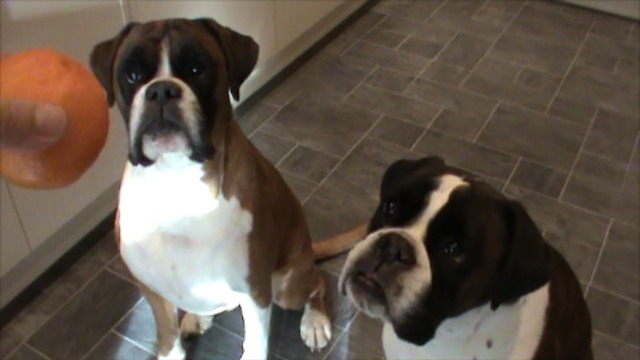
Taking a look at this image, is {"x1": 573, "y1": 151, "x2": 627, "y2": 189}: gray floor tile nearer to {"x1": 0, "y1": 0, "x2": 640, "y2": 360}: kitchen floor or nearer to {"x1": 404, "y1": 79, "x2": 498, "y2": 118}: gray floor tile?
{"x1": 0, "y1": 0, "x2": 640, "y2": 360}: kitchen floor

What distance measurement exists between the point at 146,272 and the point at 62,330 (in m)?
0.73

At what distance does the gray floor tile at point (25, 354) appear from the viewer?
2.14 m

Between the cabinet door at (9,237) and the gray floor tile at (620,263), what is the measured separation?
1973 mm

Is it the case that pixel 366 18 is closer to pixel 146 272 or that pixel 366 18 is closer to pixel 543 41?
pixel 543 41

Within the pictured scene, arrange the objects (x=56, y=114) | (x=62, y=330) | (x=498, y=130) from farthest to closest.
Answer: (x=498, y=130) → (x=62, y=330) → (x=56, y=114)

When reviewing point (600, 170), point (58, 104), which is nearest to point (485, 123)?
point (600, 170)

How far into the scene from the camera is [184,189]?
5.08 ft

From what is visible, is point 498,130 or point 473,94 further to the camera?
point 473,94

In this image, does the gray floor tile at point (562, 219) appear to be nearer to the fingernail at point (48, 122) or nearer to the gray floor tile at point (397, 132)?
the gray floor tile at point (397, 132)

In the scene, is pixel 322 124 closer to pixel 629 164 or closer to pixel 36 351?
pixel 629 164

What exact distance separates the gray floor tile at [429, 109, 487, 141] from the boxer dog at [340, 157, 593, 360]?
1.76 metres

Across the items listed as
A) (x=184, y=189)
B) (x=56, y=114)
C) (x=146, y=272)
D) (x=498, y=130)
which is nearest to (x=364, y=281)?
(x=184, y=189)

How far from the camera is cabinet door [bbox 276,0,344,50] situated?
3.31 meters

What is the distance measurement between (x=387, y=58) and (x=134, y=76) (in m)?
2.46
